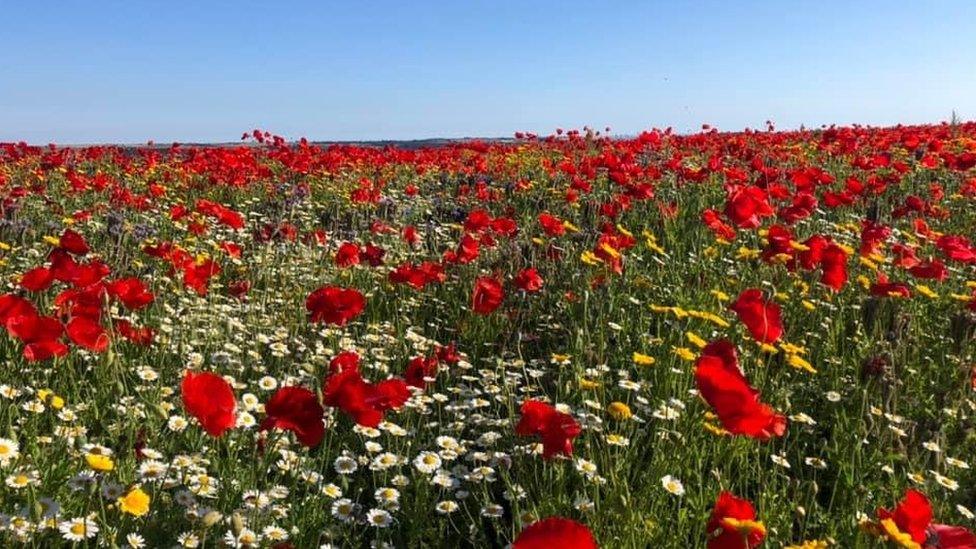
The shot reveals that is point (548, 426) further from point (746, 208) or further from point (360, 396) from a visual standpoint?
point (746, 208)

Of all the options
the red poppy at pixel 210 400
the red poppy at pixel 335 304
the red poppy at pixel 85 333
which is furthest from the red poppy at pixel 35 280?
the red poppy at pixel 210 400

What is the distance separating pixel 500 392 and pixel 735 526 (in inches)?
80.1

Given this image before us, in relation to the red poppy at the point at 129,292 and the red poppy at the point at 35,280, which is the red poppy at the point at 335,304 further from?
the red poppy at the point at 35,280

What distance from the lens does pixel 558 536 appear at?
127 cm

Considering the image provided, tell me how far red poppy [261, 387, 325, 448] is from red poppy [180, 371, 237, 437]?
0.09 meters

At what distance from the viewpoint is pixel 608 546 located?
7.49 feet

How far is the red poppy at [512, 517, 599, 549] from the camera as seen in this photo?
1.26 m

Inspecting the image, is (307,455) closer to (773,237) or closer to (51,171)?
(773,237)

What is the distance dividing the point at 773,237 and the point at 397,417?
1.74 meters

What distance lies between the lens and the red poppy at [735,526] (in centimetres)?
159

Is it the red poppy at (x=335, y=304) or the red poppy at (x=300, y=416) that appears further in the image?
the red poppy at (x=335, y=304)

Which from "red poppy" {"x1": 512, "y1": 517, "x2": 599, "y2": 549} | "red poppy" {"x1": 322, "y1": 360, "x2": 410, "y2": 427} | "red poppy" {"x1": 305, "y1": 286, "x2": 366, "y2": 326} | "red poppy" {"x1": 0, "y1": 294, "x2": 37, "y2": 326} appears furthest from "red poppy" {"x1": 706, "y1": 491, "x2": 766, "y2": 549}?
"red poppy" {"x1": 0, "y1": 294, "x2": 37, "y2": 326}

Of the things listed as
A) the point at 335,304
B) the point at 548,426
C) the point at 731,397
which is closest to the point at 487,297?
the point at 335,304

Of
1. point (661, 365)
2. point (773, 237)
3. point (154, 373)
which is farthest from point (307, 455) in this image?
point (773, 237)
